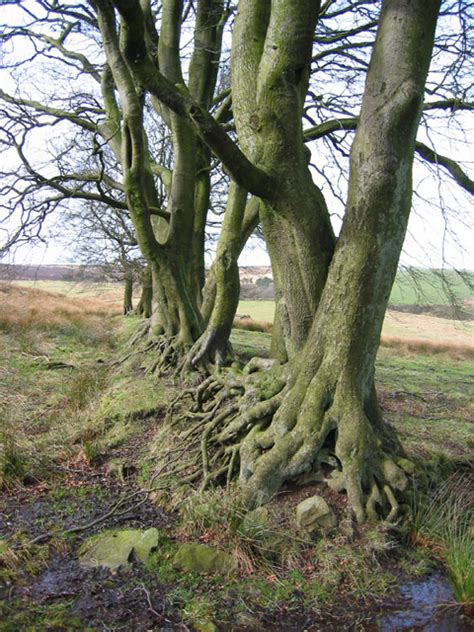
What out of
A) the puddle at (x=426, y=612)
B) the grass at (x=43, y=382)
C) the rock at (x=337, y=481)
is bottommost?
the puddle at (x=426, y=612)

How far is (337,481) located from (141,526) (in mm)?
1785

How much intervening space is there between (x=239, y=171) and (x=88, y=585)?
136 inches

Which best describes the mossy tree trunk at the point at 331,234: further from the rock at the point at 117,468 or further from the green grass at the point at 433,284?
the green grass at the point at 433,284

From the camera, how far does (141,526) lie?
15.5 ft

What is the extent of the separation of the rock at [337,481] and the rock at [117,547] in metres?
1.55

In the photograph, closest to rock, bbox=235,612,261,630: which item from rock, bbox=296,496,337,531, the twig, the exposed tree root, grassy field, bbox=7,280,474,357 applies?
rock, bbox=296,496,337,531

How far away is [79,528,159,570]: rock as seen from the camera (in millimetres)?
4133

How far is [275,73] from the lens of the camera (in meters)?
4.79

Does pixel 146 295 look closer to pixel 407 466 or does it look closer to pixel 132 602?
pixel 407 466

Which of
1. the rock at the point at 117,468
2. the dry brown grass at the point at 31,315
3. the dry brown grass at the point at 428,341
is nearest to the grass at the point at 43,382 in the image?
the dry brown grass at the point at 31,315

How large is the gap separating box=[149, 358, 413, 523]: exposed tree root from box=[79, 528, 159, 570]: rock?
2.69 feet

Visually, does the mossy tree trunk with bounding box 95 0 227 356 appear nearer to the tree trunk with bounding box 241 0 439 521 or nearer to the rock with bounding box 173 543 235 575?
the tree trunk with bounding box 241 0 439 521

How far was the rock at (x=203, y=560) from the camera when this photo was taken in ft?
13.2

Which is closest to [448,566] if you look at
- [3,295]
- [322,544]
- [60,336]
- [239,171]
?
[322,544]
